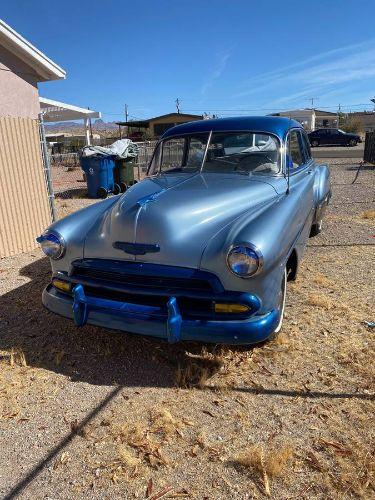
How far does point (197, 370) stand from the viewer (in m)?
3.14

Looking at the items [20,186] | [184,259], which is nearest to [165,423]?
[184,259]

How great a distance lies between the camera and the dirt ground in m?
2.16

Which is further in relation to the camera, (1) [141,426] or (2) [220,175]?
(2) [220,175]

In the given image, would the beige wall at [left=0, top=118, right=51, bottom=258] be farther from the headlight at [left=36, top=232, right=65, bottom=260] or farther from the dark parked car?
the dark parked car

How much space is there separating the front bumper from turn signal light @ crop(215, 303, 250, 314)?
0.21ft

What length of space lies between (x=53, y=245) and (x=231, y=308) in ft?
5.02

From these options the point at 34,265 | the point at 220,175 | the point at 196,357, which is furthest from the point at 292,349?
the point at 34,265

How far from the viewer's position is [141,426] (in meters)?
2.56

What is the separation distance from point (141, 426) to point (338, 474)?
1.12 meters

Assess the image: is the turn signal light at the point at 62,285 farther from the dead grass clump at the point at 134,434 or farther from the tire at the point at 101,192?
the tire at the point at 101,192

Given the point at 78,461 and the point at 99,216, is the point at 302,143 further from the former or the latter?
the point at 78,461

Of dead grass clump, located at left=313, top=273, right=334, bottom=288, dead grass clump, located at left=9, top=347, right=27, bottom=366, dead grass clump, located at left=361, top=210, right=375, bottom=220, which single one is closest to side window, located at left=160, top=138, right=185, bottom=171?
dead grass clump, located at left=313, top=273, right=334, bottom=288

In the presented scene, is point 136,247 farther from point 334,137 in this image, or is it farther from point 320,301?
point 334,137

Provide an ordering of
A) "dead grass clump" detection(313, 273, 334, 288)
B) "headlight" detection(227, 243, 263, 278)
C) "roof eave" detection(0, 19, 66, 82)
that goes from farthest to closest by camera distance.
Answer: "roof eave" detection(0, 19, 66, 82) < "dead grass clump" detection(313, 273, 334, 288) < "headlight" detection(227, 243, 263, 278)
